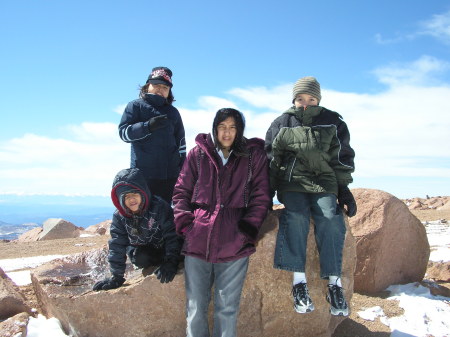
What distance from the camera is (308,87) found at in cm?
421

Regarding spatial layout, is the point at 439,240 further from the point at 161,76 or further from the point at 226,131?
the point at 161,76

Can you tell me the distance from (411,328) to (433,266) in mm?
3665

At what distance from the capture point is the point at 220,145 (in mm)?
3918

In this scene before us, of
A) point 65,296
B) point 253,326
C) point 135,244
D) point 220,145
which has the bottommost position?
point 253,326

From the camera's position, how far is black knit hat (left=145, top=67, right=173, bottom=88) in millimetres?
4816

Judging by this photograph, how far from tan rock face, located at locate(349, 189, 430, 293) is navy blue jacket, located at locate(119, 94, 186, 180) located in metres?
3.47

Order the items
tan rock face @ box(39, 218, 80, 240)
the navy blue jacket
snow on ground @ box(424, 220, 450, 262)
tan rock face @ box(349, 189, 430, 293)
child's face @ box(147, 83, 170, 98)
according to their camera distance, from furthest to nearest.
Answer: tan rock face @ box(39, 218, 80, 240) < snow on ground @ box(424, 220, 450, 262) < tan rock face @ box(349, 189, 430, 293) < child's face @ box(147, 83, 170, 98) < the navy blue jacket

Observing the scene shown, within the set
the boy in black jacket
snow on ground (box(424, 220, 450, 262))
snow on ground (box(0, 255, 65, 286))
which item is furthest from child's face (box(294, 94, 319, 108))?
snow on ground (box(424, 220, 450, 262))

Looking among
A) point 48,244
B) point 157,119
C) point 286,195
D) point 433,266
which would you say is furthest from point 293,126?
point 48,244

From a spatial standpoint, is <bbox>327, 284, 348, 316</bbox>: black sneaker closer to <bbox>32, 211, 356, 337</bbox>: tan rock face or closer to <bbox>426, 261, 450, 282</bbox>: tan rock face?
<bbox>32, 211, 356, 337</bbox>: tan rock face

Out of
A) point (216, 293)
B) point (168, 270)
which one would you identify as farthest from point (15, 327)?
point (216, 293)

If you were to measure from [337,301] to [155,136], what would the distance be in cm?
285

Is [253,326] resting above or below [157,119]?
below

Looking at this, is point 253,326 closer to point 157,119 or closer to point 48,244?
point 157,119
